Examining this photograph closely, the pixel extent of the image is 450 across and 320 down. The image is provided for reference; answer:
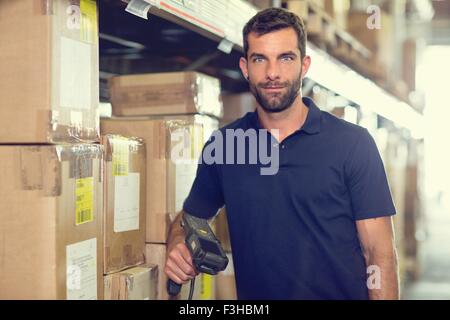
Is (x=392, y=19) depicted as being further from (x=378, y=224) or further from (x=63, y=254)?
(x=63, y=254)

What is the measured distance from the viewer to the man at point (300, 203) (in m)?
1.93

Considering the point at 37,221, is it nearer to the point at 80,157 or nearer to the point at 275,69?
the point at 80,157

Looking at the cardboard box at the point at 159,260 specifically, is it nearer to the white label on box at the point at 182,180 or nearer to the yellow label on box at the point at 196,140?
the white label on box at the point at 182,180

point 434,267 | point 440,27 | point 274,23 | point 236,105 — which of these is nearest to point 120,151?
point 274,23

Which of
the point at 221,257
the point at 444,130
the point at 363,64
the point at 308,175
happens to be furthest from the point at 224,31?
the point at 444,130

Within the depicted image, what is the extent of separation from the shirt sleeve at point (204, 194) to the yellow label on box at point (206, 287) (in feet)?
1.73

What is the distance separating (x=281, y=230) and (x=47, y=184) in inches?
28.8

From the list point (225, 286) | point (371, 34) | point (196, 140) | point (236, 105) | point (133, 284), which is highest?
point (371, 34)

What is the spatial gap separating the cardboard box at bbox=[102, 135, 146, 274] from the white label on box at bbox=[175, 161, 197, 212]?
135mm

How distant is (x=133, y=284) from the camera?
6.72ft

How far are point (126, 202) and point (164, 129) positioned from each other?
0.32m

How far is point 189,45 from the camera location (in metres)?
3.15

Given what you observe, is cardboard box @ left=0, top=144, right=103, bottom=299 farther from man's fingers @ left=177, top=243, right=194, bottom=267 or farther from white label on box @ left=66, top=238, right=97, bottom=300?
man's fingers @ left=177, top=243, right=194, bottom=267

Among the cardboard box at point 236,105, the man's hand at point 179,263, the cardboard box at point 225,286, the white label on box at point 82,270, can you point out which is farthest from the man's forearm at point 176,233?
the cardboard box at point 236,105
